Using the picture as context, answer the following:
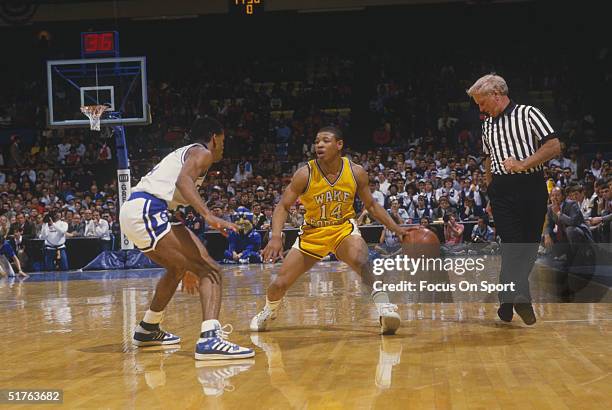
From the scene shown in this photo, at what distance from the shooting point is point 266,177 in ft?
71.9

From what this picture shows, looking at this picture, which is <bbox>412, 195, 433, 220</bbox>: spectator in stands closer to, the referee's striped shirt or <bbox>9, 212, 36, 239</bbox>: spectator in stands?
<bbox>9, 212, 36, 239</bbox>: spectator in stands

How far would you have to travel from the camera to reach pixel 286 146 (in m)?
23.6

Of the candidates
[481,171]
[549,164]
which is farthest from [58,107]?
[549,164]

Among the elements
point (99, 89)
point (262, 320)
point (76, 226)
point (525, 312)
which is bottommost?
point (76, 226)

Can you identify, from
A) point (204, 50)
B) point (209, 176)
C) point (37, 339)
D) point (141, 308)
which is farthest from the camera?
point (204, 50)

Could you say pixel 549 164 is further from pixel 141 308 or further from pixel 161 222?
pixel 161 222

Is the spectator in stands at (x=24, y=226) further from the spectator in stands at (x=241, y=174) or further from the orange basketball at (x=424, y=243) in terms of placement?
the orange basketball at (x=424, y=243)

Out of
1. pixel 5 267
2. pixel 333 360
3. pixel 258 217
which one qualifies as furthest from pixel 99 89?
pixel 333 360

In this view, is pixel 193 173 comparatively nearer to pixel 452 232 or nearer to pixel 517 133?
pixel 517 133

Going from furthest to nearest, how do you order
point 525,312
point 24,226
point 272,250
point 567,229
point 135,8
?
point 135,8 < point 24,226 < point 567,229 < point 525,312 < point 272,250

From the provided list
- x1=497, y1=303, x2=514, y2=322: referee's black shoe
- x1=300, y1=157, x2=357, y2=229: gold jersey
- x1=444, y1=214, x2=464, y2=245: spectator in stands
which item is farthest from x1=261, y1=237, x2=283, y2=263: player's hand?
x1=444, y1=214, x2=464, y2=245: spectator in stands

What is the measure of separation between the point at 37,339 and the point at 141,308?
229 centimetres

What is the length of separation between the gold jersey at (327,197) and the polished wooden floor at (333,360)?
0.87 m

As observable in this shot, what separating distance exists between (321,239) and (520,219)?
60.4 inches
